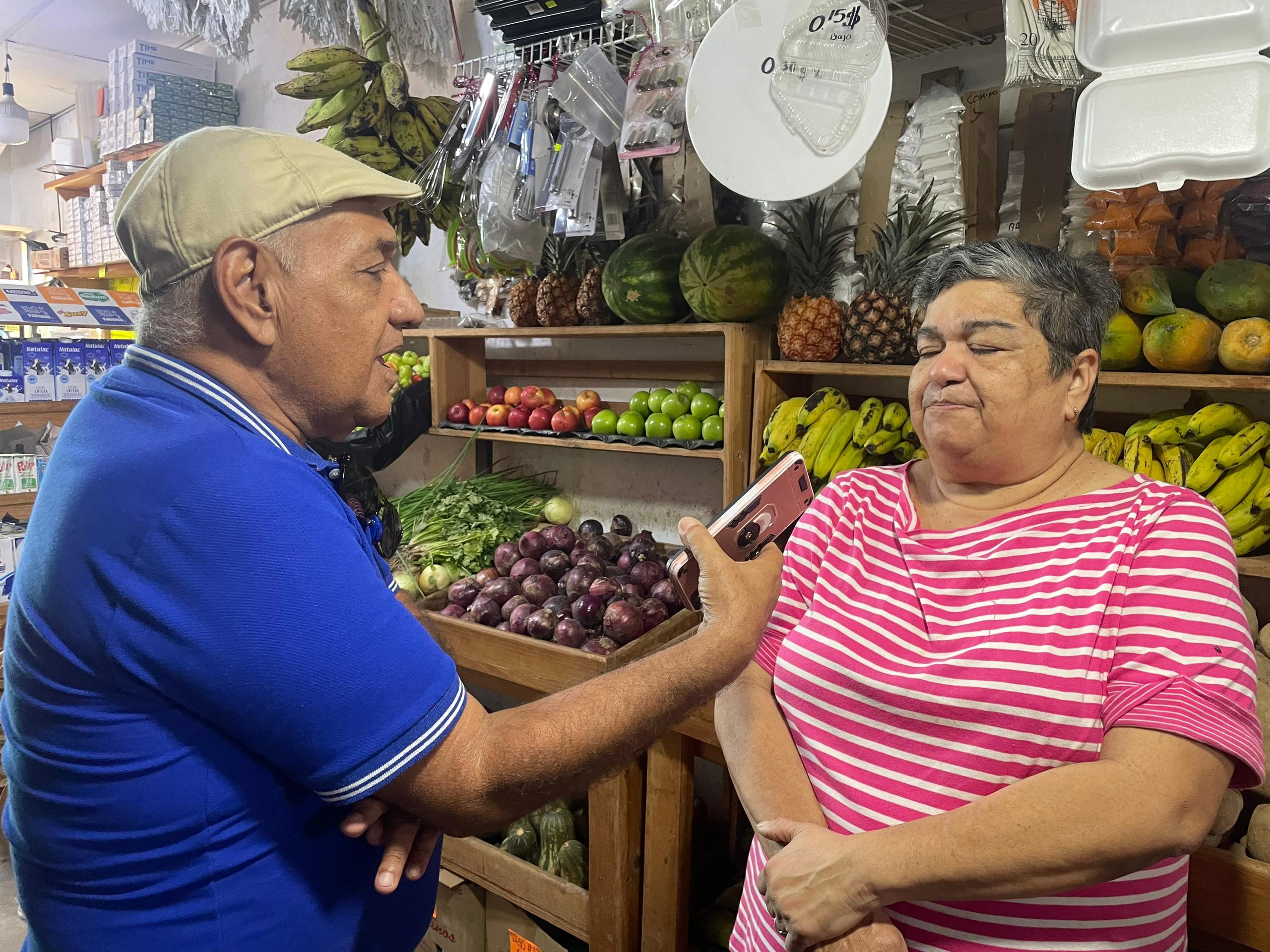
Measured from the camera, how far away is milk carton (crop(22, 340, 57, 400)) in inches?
130

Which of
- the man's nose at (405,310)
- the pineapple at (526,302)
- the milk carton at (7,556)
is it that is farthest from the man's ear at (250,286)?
the milk carton at (7,556)

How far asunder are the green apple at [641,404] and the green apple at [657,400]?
1 centimetres

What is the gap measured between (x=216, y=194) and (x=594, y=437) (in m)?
1.81

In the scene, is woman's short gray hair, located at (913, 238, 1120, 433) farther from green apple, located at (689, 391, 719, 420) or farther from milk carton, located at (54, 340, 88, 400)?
milk carton, located at (54, 340, 88, 400)

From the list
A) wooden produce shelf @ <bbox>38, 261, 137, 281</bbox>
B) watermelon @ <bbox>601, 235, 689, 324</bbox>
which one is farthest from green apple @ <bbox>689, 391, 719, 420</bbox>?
wooden produce shelf @ <bbox>38, 261, 137, 281</bbox>

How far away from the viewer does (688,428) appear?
245 centimetres

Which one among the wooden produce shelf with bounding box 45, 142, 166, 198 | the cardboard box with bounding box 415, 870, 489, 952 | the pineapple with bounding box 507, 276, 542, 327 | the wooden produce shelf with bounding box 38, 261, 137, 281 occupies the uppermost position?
the wooden produce shelf with bounding box 45, 142, 166, 198

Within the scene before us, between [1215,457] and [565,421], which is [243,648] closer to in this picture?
[1215,457]

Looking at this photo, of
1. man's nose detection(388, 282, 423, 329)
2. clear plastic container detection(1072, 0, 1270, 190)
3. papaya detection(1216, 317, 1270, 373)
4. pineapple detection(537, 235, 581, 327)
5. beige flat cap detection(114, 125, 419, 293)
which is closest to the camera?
beige flat cap detection(114, 125, 419, 293)

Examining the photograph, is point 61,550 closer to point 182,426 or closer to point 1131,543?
point 182,426

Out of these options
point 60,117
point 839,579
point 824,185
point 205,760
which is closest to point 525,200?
A: point 824,185

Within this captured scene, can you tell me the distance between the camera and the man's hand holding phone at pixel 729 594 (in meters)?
1.05

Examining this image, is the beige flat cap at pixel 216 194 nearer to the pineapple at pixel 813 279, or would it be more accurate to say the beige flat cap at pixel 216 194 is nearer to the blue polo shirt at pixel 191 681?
the blue polo shirt at pixel 191 681

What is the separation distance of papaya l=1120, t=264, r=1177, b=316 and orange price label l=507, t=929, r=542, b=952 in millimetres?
2152
